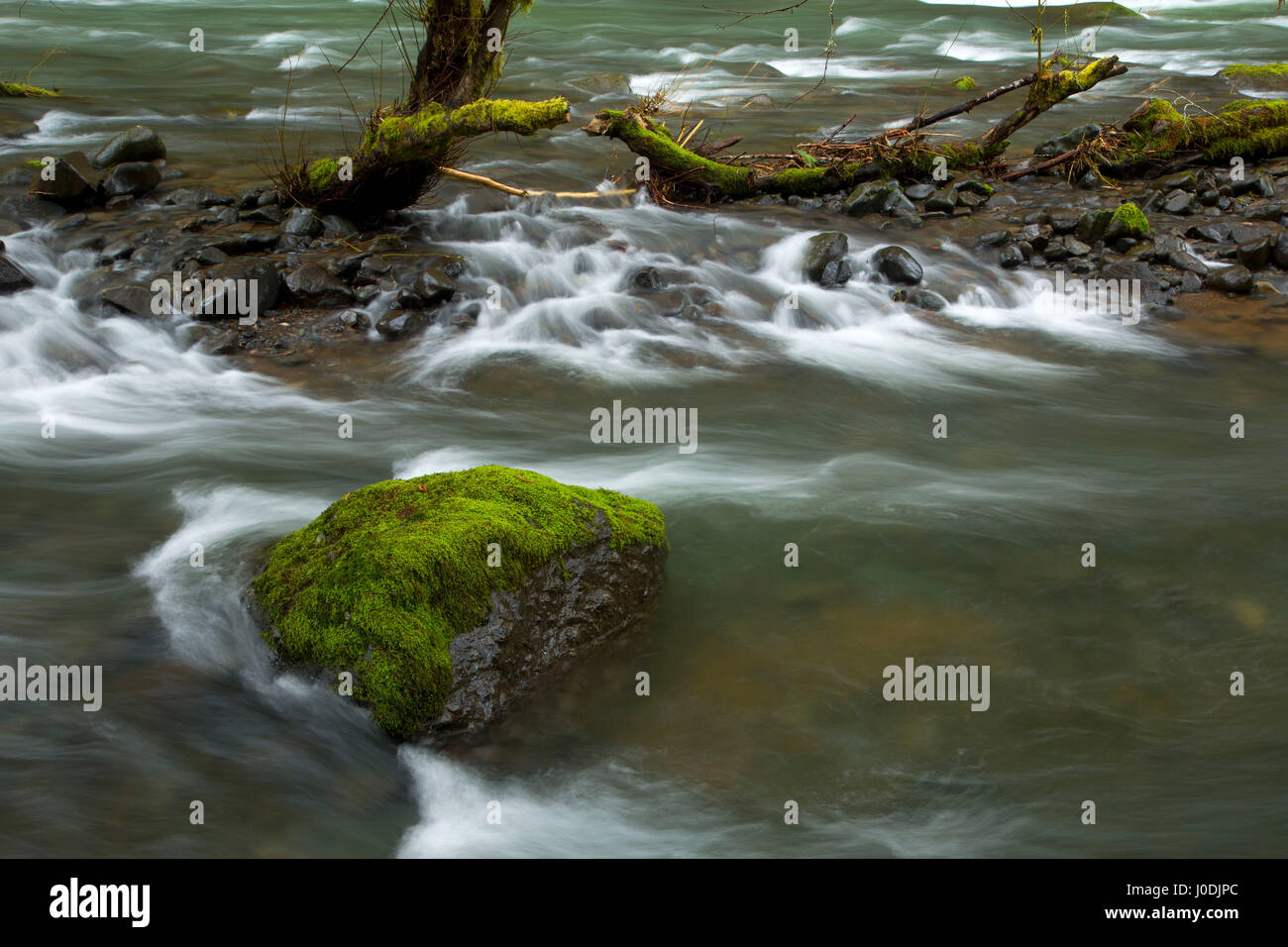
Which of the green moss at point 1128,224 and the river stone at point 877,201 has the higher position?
the river stone at point 877,201

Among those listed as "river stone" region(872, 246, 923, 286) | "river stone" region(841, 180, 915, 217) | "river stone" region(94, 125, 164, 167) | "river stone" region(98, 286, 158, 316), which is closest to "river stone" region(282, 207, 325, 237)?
"river stone" region(98, 286, 158, 316)

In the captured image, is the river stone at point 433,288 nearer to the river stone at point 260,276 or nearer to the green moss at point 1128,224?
the river stone at point 260,276

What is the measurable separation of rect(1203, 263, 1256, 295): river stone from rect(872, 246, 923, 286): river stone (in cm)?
254

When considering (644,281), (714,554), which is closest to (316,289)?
(644,281)

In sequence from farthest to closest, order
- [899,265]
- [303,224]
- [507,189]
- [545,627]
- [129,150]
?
1. [129,150]
2. [507,189]
3. [899,265]
4. [303,224]
5. [545,627]

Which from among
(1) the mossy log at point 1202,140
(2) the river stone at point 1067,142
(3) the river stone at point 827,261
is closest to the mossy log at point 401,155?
(3) the river stone at point 827,261

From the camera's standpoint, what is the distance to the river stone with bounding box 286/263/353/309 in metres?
9.63

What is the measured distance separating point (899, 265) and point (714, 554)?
210 inches

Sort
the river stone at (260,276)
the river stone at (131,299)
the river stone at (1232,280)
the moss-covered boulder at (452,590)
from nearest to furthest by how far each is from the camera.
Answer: the moss-covered boulder at (452,590)
the river stone at (131,299)
the river stone at (260,276)
the river stone at (1232,280)

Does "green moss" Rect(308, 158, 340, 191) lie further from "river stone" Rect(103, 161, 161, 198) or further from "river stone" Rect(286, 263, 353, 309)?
"river stone" Rect(103, 161, 161, 198)

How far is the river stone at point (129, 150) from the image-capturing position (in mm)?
11922

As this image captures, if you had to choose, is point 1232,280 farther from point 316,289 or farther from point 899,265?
point 316,289

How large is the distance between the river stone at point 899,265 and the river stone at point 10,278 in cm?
741

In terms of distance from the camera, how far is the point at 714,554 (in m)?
6.40
